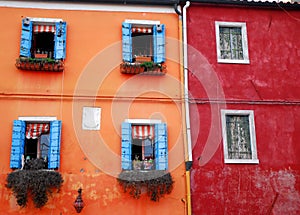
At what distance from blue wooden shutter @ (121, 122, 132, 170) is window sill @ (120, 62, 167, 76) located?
5.36 ft

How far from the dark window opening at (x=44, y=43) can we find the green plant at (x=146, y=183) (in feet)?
14.5

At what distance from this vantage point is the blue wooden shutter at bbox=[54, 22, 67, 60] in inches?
496

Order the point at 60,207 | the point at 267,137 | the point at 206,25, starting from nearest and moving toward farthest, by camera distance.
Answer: the point at 60,207
the point at 267,137
the point at 206,25

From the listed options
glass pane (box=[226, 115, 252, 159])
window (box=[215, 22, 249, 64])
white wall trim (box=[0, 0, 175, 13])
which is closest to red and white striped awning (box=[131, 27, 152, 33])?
white wall trim (box=[0, 0, 175, 13])

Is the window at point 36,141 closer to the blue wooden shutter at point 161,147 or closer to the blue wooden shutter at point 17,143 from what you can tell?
the blue wooden shutter at point 17,143

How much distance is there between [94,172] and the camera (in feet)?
39.0

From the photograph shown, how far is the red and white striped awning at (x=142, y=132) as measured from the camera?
40.7ft

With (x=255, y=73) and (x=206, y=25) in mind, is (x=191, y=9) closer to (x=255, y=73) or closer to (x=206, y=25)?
(x=206, y=25)

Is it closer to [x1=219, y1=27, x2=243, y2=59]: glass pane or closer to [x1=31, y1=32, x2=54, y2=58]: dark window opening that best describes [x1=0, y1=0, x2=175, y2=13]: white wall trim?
[x1=31, y1=32, x2=54, y2=58]: dark window opening

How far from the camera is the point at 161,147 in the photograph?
39.8 ft

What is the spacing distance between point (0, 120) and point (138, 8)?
5.31m

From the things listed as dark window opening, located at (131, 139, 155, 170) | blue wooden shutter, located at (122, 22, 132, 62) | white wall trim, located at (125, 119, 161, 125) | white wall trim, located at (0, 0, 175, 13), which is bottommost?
dark window opening, located at (131, 139, 155, 170)

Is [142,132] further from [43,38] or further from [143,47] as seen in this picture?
[43,38]

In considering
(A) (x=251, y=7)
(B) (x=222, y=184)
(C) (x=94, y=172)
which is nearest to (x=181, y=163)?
(B) (x=222, y=184)
